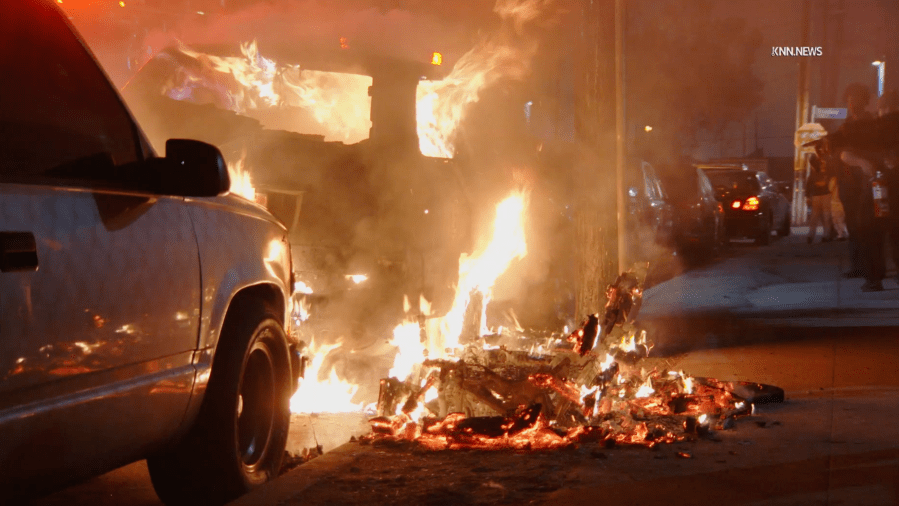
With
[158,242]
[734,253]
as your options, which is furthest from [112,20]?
[734,253]

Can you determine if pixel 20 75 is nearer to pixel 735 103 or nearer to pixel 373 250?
pixel 373 250

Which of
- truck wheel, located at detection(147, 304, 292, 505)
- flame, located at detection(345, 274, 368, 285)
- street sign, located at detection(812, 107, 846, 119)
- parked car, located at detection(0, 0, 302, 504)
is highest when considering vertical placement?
street sign, located at detection(812, 107, 846, 119)

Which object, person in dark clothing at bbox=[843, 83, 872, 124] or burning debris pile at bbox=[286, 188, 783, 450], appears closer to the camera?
burning debris pile at bbox=[286, 188, 783, 450]

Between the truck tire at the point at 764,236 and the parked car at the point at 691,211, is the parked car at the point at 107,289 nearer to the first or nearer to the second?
the parked car at the point at 691,211

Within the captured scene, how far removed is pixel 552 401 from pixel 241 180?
301 centimetres

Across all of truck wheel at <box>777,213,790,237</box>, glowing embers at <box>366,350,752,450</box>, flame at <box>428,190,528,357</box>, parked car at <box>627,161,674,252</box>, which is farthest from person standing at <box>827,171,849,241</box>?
glowing embers at <box>366,350,752,450</box>

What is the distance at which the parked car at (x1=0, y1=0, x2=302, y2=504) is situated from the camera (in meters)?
2.51

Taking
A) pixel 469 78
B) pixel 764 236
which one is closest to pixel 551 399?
pixel 469 78

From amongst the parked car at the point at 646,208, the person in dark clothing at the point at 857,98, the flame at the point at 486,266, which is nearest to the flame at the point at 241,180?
the flame at the point at 486,266

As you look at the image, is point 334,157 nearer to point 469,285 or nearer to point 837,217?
point 469,285

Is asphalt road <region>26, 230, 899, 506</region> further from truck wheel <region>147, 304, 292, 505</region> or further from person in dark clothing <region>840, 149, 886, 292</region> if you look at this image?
person in dark clothing <region>840, 149, 886, 292</region>

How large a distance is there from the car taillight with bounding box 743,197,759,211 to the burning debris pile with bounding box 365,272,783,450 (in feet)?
48.6

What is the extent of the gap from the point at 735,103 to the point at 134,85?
104 ft

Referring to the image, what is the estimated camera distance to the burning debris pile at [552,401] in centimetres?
512
